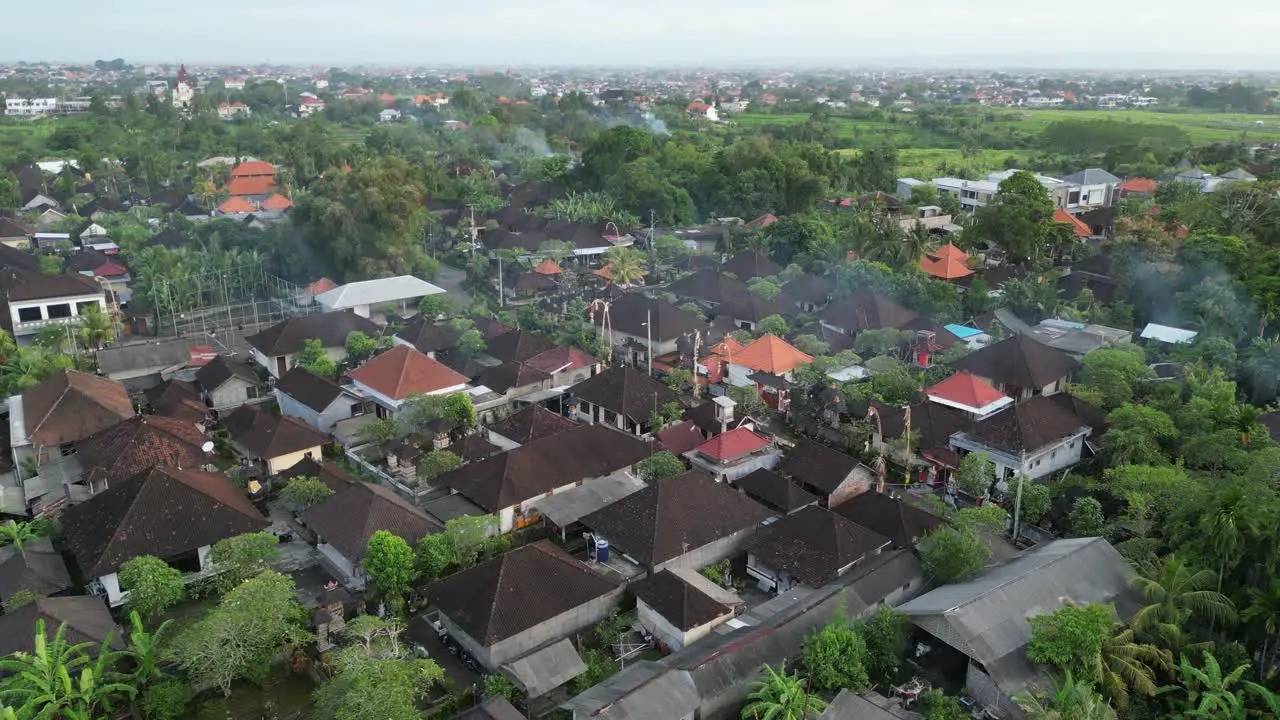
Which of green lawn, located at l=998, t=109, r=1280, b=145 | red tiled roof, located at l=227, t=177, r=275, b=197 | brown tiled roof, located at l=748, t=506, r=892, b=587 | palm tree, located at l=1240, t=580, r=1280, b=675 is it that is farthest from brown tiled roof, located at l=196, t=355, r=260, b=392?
green lawn, located at l=998, t=109, r=1280, b=145

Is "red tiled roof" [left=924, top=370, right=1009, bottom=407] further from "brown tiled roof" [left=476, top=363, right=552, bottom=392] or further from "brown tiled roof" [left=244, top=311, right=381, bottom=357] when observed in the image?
"brown tiled roof" [left=244, top=311, right=381, bottom=357]

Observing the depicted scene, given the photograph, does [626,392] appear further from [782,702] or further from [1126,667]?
[1126,667]

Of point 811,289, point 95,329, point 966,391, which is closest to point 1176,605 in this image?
point 966,391

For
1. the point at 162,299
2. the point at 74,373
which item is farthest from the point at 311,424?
the point at 162,299

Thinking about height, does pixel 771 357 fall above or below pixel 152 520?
above

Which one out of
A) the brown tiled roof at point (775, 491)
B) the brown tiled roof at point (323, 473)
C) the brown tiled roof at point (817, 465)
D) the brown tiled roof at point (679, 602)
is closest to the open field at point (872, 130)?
the brown tiled roof at point (817, 465)

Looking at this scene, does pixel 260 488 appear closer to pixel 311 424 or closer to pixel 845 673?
pixel 311 424
